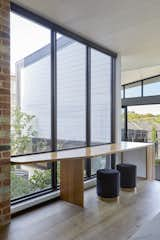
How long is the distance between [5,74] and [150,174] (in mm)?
3689

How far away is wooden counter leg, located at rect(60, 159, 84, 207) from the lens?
327 cm

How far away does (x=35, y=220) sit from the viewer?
2.80 metres

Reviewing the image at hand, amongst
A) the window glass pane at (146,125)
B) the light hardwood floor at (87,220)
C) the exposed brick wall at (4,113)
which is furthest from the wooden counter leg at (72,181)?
the window glass pane at (146,125)

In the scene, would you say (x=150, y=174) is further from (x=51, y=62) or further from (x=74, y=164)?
(x=51, y=62)

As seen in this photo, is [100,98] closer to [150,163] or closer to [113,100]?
[113,100]

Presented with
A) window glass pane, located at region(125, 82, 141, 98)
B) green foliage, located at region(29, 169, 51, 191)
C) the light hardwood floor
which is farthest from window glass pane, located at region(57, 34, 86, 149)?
window glass pane, located at region(125, 82, 141, 98)

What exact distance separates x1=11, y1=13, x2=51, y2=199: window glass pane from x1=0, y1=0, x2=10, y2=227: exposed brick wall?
36 cm

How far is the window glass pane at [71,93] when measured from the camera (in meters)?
3.85

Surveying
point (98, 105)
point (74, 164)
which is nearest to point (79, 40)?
point (98, 105)

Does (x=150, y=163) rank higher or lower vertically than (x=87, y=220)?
higher

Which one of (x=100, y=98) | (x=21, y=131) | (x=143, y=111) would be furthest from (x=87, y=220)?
(x=143, y=111)

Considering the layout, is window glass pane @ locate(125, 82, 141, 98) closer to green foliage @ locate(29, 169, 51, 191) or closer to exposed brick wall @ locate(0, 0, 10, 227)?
green foliage @ locate(29, 169, 51, 191)

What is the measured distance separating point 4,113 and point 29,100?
0.72 m

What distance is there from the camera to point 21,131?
327 centimetres
